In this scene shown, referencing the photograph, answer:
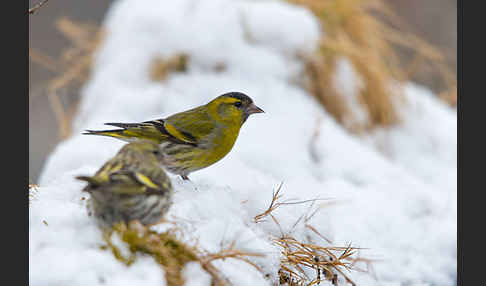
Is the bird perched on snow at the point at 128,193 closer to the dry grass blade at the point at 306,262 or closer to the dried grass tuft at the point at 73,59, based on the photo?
the dry grass blade at the point at 306,262

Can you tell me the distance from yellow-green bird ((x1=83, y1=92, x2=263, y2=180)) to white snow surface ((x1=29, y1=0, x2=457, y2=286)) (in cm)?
15

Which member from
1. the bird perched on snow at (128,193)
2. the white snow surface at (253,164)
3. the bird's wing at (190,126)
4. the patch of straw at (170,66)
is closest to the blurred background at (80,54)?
the white snow surface at (253,164)

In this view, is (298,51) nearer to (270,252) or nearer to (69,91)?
(69,91)

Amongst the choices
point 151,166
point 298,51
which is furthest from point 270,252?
point 298,51

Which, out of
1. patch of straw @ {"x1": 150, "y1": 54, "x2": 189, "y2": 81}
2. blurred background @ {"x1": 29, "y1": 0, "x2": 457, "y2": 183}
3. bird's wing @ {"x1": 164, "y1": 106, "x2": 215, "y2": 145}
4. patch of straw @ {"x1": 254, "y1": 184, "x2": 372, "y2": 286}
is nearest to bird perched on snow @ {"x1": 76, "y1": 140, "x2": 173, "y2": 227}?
patch of straw @ {"x1": 254, "y1": 184, "x2": 372, "y2": 286}

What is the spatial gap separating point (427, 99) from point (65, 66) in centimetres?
478

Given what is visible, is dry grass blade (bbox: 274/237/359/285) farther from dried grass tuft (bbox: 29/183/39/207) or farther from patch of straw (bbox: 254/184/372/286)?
dried grass tuft (bbox: 29/183/39/207)

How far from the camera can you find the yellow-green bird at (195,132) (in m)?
3.34

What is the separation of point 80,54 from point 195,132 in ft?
13.6

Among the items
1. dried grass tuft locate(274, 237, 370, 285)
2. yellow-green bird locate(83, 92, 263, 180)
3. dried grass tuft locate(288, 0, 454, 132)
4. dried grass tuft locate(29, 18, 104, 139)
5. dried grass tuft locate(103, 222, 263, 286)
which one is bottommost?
dried grass tuft locate(103, 222, 263, 286)

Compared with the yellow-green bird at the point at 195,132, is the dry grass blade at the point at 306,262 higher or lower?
lower

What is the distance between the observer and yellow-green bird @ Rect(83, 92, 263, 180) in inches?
131

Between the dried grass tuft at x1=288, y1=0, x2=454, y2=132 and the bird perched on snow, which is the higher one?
the dried grass tuft at x1=288, y1=0, x2=454, y2=132

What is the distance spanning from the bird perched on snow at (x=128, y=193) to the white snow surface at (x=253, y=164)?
0.47 ft
